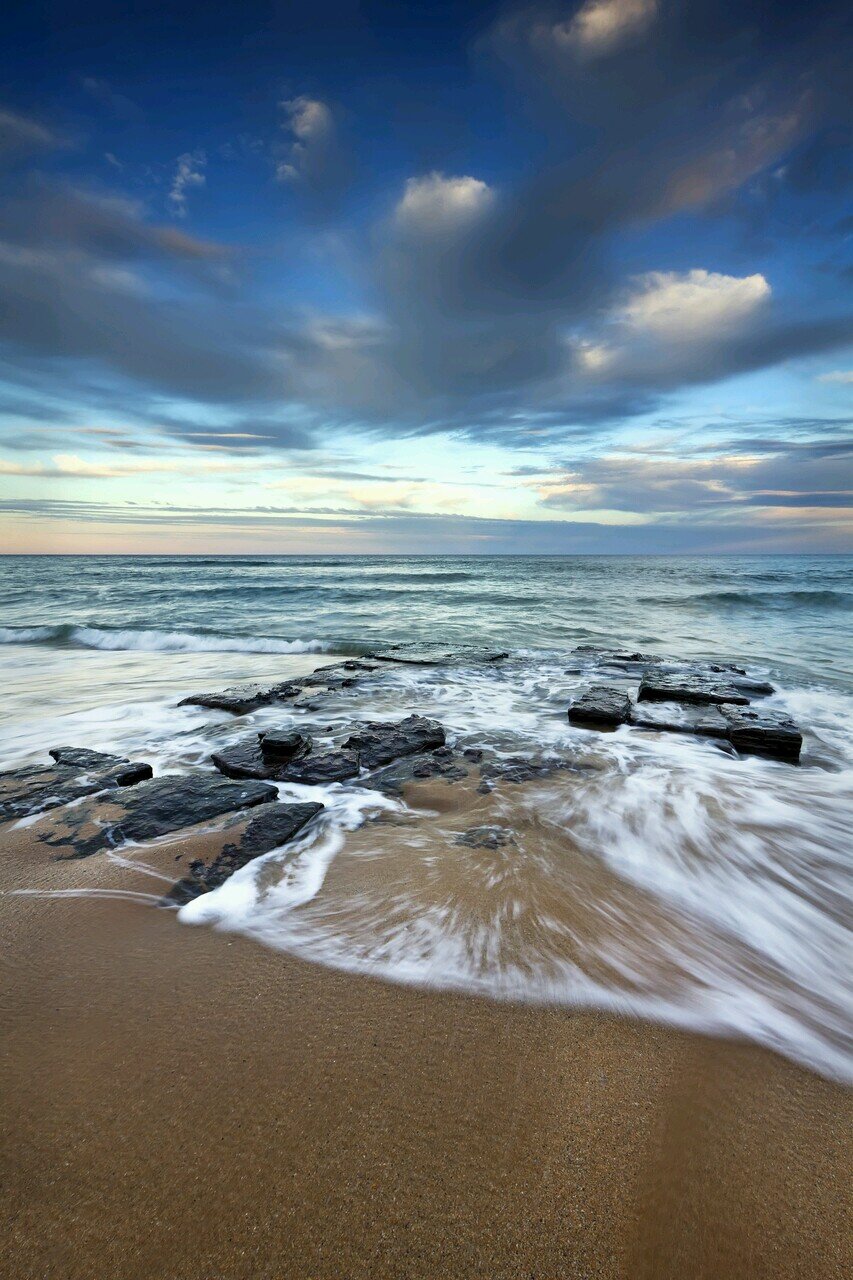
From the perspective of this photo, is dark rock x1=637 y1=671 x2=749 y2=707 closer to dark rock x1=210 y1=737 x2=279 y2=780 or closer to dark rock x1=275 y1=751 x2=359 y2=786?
dark rock x1=275 y1=751 x2=359 y2=786

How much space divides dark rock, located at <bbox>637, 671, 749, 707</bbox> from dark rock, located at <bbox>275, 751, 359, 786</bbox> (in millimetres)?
3995

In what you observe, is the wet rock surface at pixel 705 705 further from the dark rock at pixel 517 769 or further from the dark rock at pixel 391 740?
the dark rock at pixel 391 740

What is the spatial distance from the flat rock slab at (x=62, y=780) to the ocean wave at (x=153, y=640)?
759 cm

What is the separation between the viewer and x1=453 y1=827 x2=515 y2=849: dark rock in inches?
132

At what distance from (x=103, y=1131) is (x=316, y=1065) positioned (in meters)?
0.60

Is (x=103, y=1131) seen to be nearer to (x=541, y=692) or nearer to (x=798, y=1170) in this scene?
(x=798, y=1170)

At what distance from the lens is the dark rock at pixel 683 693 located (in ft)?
22.1

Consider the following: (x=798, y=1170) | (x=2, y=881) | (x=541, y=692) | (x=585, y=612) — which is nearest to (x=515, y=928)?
(x=798, y=1170)

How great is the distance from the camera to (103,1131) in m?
1.55

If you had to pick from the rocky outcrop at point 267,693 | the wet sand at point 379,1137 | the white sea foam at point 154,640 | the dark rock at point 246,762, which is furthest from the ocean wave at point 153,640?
the wet sand at point 379,1137

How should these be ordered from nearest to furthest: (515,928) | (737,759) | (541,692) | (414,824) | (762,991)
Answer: (762,991) → (515,928) → (414,824) → (737,759) → (541,692)

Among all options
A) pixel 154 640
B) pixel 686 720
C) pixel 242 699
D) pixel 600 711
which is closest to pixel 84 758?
pixel 242 699

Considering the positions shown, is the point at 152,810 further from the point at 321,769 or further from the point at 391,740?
the point at 391,740

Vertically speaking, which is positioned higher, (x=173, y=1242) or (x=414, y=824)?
(x=173, y=1242)
